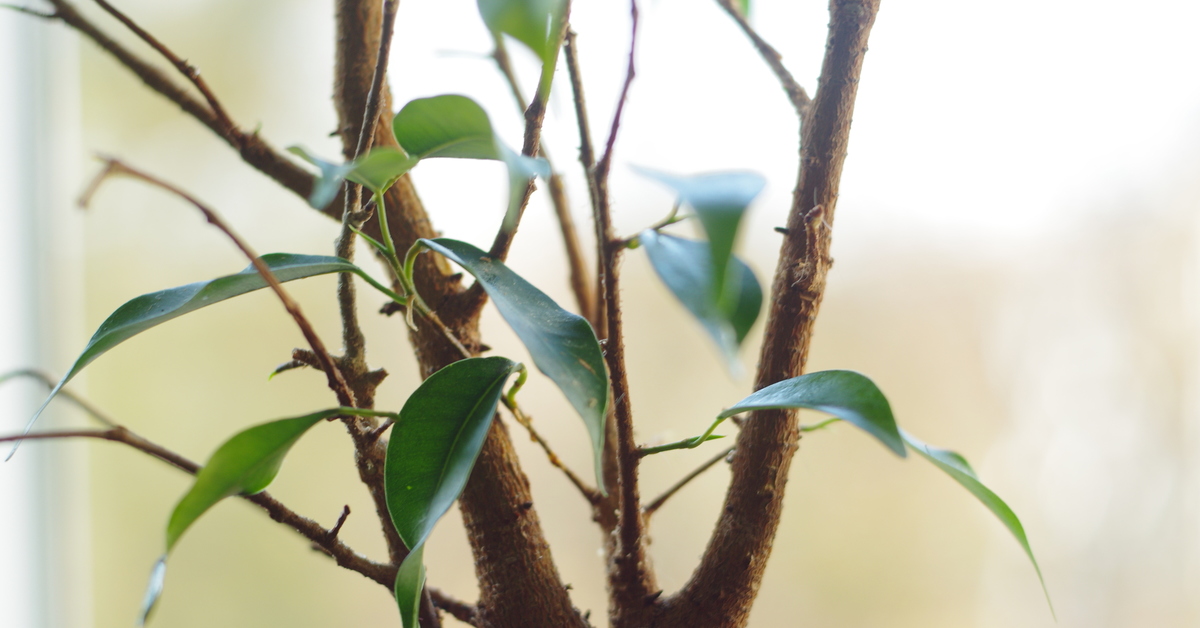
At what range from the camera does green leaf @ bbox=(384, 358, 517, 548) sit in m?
0.32

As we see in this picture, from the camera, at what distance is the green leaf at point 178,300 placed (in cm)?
33

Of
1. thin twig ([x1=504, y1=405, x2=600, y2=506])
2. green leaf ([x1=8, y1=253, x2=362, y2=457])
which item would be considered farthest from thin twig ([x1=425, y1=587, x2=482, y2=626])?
green leaf ([x1=8, y1=253, x2=362, y2=457])

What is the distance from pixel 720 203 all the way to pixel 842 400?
5.3 inches

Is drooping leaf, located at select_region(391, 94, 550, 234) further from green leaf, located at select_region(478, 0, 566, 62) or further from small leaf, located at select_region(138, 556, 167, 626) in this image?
small leaf, located at select_region(138, 556, 167, 626)

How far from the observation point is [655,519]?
3.06 ft

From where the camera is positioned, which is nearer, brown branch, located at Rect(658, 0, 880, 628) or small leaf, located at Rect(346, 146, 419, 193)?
small leaf, located at Rect(346, 146, 419, 193)

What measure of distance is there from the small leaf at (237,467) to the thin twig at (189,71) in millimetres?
235

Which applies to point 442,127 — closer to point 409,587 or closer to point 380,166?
point 380,166

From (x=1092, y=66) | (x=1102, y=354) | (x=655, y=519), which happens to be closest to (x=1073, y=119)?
(x=1092, y=66)

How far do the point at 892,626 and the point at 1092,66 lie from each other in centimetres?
71

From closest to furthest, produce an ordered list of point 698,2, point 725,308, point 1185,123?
point 725,308, point 1185,123, point 698,2

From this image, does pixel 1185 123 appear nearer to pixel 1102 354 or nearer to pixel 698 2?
pixel 1102 354

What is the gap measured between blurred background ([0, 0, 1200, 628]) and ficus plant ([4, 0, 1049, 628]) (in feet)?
0.96

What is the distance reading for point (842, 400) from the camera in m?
0.29
